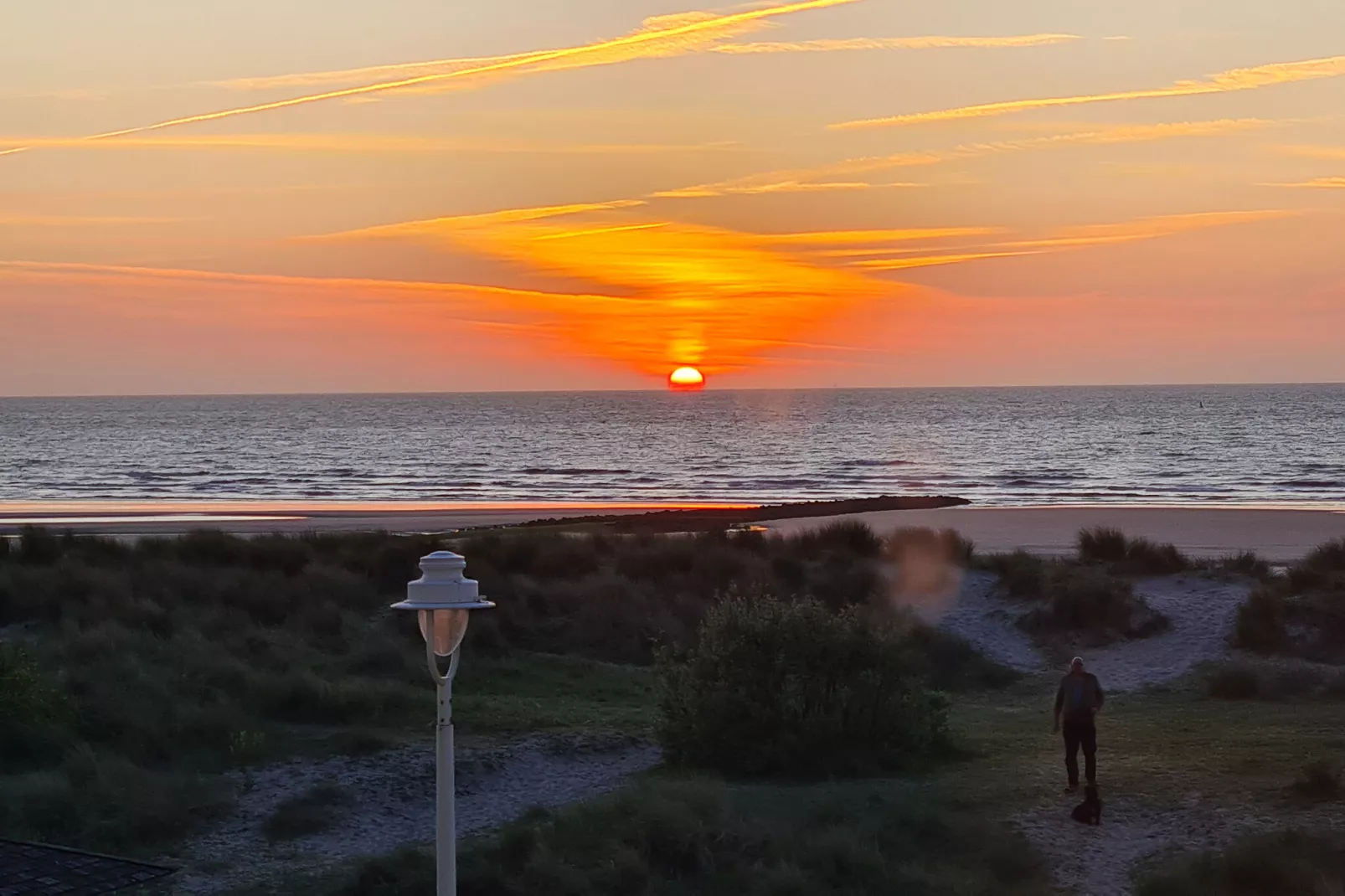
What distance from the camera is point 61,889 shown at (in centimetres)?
518

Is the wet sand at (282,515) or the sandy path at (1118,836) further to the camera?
the wet sand at (282,515)

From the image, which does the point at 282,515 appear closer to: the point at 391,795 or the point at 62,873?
the point at 391,795

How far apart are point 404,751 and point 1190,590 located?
53.3 ft

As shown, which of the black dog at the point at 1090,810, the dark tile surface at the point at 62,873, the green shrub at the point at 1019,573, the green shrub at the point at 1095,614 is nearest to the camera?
the dark tile surface at the point at 62,873

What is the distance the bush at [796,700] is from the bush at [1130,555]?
12.9 meters

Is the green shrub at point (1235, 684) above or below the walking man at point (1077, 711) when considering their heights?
below

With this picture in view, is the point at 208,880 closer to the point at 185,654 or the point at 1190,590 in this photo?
the point at 185,654

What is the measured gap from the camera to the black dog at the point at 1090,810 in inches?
496

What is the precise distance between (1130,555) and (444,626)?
2339 cm

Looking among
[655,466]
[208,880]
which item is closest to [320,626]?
[208,880]

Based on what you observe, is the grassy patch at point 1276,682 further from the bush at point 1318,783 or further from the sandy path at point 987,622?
the bush at point 1318,783

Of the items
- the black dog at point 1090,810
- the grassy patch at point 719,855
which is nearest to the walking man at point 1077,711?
the black dog at point 1090,810

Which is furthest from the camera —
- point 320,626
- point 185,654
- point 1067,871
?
point 320,626

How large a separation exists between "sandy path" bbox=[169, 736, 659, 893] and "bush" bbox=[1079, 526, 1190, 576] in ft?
48.4
